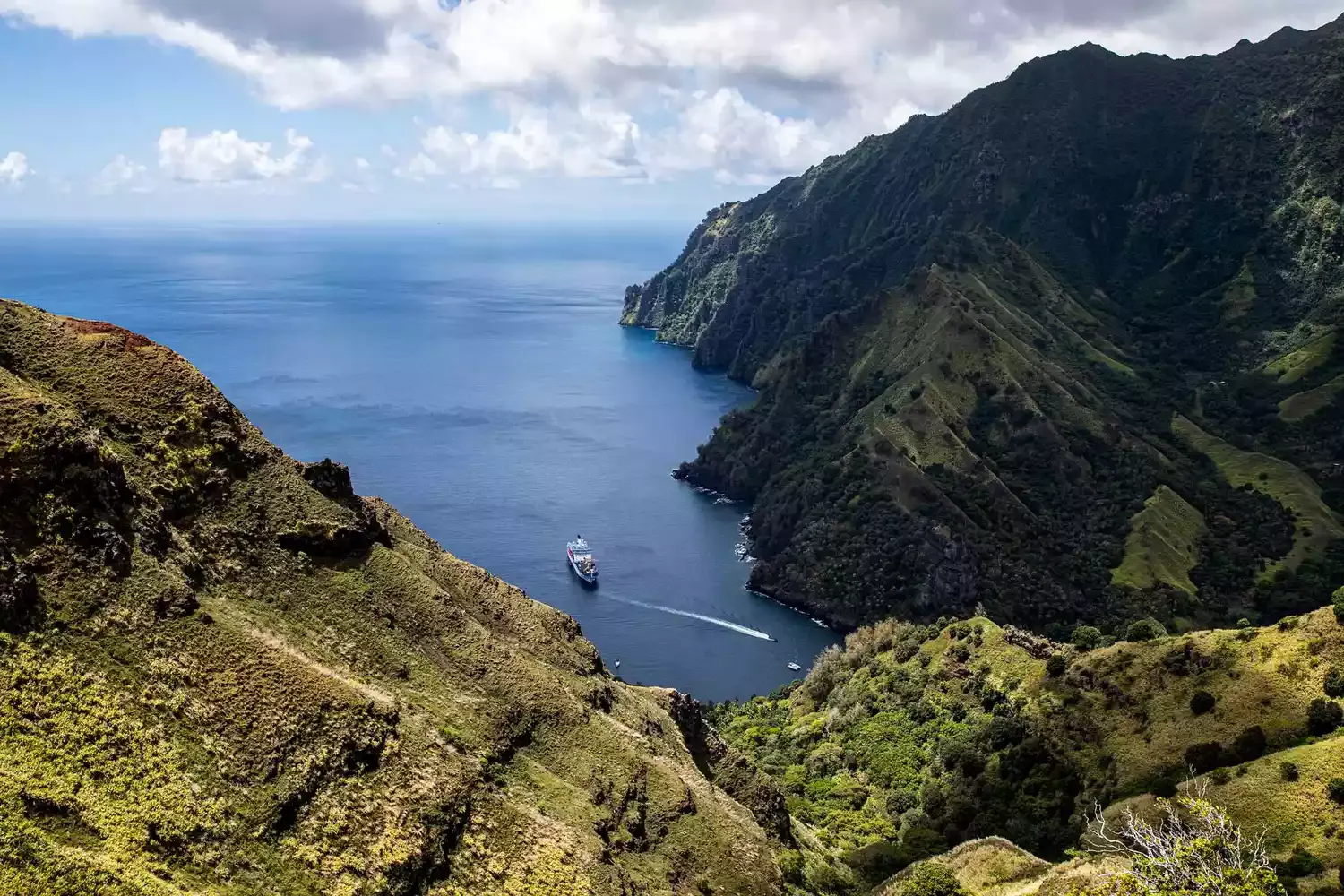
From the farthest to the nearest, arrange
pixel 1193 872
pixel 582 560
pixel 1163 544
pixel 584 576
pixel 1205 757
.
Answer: pixel 1163 544 < pixel 582 560 < pixel 584 576 < pixel 1205 757 < pixel 1193 872

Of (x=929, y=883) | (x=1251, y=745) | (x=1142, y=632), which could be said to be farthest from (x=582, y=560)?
(x=1251, y=745)

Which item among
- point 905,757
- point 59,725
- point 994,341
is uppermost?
point 994,341

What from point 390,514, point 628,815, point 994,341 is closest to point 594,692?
point 628,815

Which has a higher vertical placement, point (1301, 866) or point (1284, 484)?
point (1284, 484)

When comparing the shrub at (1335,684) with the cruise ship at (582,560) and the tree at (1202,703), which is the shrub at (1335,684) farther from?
the cruise ship at (582,560)

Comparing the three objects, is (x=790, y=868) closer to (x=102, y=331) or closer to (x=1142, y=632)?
(x=1142, y=632)

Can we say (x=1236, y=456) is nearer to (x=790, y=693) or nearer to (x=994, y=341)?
(x=994, y=341)

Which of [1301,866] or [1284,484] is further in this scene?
[1284,484]
